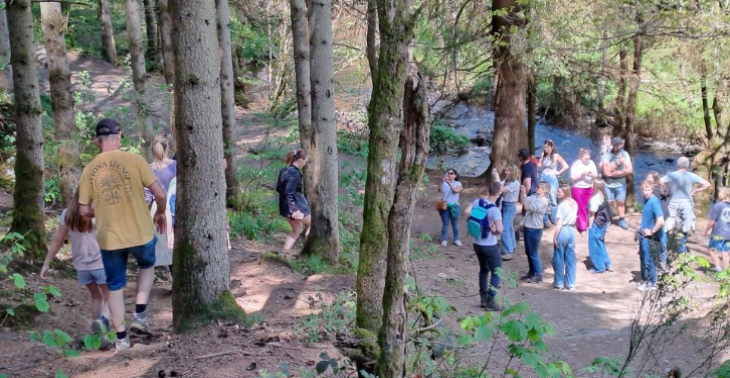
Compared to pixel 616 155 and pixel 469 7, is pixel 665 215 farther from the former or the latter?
pixel 469 7

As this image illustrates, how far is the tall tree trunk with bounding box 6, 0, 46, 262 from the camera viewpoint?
7.21 meters

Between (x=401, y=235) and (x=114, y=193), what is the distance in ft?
9.20

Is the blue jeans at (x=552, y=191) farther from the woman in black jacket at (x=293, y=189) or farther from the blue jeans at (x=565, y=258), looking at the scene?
the woman in black jacket at (x=293, y=189)

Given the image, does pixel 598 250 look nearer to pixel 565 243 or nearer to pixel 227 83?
pixel 565 243

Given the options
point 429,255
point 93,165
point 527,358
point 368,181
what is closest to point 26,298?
point 93,165

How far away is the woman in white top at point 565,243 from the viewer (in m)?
10.5

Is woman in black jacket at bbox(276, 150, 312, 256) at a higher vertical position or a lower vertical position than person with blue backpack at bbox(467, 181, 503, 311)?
higher

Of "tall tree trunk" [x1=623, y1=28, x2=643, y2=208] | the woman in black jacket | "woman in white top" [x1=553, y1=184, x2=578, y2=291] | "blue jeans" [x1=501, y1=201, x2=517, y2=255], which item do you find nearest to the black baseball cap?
the woman in black jacket

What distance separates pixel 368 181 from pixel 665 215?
8.82m

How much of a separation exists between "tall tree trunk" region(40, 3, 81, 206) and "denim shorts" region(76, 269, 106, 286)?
9.06 feet

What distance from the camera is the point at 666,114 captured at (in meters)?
23.1

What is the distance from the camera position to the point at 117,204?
5.40 meters

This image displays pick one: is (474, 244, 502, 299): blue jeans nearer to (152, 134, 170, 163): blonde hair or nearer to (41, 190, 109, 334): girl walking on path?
(152, 134, 170, 163): blonde hair

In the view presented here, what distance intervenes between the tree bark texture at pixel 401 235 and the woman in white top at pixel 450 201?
370 inches
